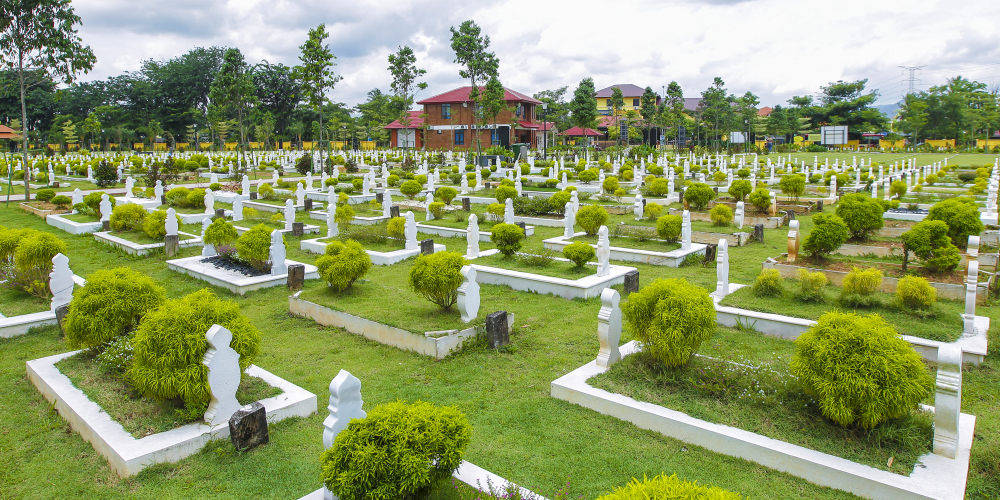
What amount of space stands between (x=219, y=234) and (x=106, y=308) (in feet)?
21.1

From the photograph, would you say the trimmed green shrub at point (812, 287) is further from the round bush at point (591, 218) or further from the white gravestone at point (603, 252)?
the round bush at point (591, 218)

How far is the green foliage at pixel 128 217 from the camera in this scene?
15.1m

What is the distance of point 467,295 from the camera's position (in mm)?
7914

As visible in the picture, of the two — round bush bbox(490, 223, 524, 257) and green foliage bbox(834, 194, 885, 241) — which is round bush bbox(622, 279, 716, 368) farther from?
green foliage bbox(834, 194, 885, 241)

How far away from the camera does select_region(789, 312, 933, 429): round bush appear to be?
14.4ft

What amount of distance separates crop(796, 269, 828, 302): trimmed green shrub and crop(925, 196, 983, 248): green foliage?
15.0 feet

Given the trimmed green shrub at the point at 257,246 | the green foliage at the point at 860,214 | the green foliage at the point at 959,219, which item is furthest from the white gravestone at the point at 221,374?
the green foliage at the point at 959,219

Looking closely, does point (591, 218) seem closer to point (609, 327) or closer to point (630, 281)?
point (630, 281)

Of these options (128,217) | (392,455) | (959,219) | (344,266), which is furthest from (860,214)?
(128,217)

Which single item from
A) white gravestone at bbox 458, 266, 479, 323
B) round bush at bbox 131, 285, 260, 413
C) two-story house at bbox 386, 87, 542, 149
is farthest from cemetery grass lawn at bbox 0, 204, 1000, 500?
two-story house at bbox 386, 87, 542, 149

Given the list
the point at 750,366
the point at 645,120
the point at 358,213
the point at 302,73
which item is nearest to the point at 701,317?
the point at 750,366

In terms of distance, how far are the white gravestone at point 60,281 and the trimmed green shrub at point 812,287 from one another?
422 inches

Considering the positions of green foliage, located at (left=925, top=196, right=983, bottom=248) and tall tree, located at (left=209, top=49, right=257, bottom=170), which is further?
tall tree, located at (left=209, top=49, right=257, bottom=170)

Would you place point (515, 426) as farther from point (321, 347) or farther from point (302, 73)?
point (302, 73)
